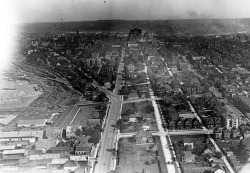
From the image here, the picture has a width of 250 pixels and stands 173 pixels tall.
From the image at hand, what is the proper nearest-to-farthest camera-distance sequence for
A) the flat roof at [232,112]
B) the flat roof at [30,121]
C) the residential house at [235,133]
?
the residential house at [235,133], the flat roof at [232,112], the flat roof at [30,121]

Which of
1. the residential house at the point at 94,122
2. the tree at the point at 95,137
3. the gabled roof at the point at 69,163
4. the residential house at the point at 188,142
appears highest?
the residential house at the point at 94,122

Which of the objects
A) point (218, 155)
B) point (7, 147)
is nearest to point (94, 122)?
point (7, 147)

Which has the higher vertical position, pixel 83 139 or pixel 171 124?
pixel 171 124

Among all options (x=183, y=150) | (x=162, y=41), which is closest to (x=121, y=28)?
(x=162, y=41)

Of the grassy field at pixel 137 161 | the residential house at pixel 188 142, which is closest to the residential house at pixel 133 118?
the grassy field at pixel 137 161

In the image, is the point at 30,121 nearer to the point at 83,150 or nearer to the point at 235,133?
the point at 83,150

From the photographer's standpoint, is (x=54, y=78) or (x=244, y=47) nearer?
(x=54, y=78)

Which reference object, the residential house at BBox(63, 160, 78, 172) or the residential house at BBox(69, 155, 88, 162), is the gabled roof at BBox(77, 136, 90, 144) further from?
the residential house at BBox(63, 160, 78, 172)

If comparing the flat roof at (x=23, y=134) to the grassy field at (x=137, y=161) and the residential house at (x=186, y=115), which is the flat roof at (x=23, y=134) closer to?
the grassy field at (x=137, y=161)

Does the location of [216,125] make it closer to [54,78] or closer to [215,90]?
[215,90]
